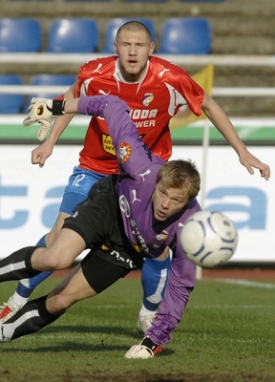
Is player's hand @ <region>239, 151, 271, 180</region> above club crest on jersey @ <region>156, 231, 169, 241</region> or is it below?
above

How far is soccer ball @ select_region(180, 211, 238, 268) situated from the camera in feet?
18.9

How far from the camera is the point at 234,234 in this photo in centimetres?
588

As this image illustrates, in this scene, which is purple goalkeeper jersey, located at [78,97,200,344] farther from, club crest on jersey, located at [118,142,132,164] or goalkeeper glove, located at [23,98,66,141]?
goalkeeper glove, located at [23,98,66,141]

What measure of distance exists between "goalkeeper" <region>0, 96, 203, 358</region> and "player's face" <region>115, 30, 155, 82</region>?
0.74 meters

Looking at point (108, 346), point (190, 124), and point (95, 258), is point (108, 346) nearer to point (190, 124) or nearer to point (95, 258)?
point (95, 258)

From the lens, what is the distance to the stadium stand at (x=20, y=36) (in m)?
16.7

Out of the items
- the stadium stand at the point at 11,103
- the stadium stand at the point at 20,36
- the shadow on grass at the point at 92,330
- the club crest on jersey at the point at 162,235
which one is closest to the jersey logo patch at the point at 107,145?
the club crest on jersey at the point at 162,235

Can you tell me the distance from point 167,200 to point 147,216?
1.04 feet

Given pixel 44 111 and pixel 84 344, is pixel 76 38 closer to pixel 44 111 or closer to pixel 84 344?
pixel 84 344

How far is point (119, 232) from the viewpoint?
641 cm

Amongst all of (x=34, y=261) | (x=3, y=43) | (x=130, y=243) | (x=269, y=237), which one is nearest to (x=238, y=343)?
(x=130, y=243)

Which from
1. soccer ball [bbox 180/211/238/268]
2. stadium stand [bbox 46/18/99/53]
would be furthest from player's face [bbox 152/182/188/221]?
stadium stand [bbox 46/18/99/53]

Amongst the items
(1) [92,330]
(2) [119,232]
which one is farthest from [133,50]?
(1) [92,330]

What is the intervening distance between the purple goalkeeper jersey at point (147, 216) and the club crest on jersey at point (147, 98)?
1.00 metres
